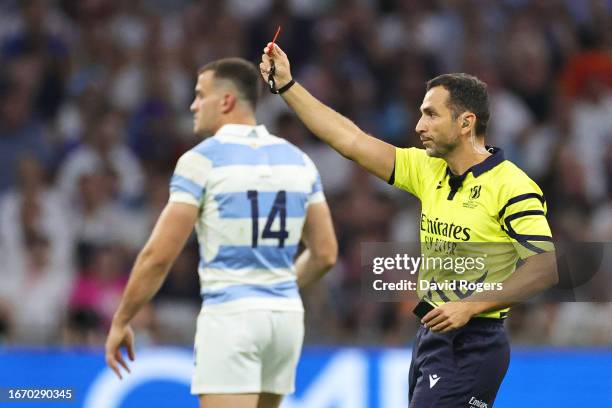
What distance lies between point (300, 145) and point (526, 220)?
5926 mm

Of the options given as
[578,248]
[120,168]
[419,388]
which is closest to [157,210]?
[120,168]

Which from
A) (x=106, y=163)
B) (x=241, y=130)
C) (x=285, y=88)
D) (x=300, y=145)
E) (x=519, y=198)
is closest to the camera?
(x=519, y=198)

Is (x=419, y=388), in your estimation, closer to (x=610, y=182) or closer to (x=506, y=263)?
(x=506, y=263)

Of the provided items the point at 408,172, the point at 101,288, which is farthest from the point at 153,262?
the point at 101,288

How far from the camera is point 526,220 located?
461 centimetres

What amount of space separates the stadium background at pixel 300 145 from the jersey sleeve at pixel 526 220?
343 centimetres

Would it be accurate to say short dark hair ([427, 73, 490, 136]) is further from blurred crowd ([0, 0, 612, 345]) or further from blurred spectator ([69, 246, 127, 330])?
blurred spectator ([69, 246, 127, 330])

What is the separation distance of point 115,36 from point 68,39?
0.47m

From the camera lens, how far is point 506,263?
4.81 m

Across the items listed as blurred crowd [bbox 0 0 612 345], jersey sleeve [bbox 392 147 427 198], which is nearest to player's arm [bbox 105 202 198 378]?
jersey sleeve [bbox 392 147 427 198]

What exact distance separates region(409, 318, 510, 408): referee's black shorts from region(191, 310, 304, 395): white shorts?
84 cm

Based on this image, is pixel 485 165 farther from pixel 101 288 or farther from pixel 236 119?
pixel 101 288

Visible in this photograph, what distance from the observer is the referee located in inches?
182

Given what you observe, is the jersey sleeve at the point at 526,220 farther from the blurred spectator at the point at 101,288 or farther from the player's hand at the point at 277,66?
the blurred spectator at the point at 101,288
